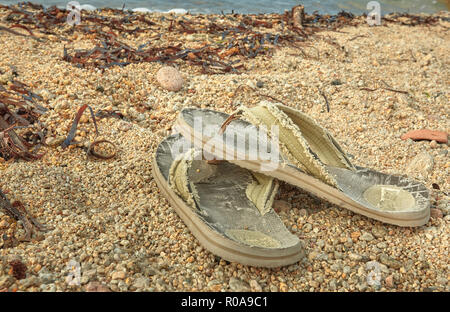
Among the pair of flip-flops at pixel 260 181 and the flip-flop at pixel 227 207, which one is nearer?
the flip-flop at pixel 227 207

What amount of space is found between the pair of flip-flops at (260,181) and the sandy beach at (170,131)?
9cm

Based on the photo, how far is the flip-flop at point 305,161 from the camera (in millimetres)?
1690

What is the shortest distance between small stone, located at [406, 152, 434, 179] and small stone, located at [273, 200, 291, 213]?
2.60 feet

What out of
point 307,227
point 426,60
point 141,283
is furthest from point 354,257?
point 426,60

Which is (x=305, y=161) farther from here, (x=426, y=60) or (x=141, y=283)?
(x=426, y=60)

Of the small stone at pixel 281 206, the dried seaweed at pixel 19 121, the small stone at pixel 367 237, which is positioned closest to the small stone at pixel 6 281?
the dried seaweed at pixel 19 121

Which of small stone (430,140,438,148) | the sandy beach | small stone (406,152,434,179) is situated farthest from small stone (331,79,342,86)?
small stone (406,152,434,179)

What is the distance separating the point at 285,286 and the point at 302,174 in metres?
0.51

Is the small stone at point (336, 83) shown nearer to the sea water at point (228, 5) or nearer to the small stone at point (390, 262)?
the small stone at point (390, 262)

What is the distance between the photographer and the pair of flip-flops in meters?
1.52

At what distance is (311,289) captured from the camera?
142 centimetres
